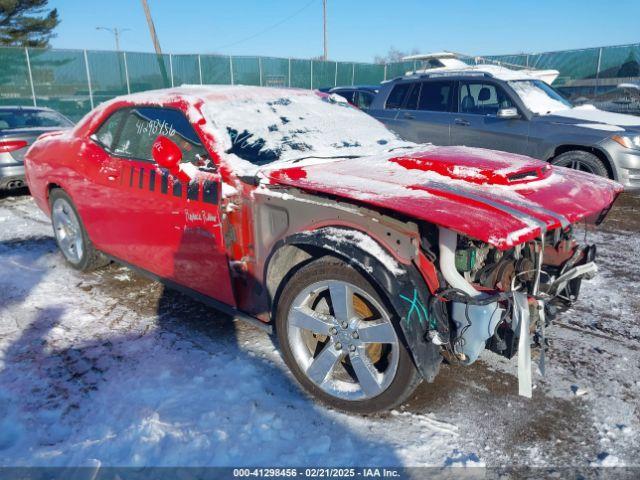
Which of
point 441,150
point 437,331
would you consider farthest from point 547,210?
point 441,150

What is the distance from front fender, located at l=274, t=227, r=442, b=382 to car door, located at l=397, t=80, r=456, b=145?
552cm

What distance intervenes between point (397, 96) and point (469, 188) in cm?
603

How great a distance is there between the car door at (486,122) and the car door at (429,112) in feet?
0.50

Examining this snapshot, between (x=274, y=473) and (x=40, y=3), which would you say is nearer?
(x=274, y=473)

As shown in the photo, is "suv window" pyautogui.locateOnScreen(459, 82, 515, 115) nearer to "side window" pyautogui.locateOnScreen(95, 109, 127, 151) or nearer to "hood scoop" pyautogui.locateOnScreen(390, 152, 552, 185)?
"hood scoop" pyautogui.locateOnScreen(390, 152, 552, 185)

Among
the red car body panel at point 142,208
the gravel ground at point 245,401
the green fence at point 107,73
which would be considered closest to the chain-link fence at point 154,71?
the green fence at point 107,73

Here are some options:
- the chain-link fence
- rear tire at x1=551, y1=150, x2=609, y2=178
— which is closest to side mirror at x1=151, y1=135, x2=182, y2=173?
rear tire at x1=551, y1=150, x2=609, y2=178

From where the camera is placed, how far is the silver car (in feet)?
22.1

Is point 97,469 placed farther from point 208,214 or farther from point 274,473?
point 208,214

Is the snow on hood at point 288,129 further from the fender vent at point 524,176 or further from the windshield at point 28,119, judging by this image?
the windshield at point 28,119

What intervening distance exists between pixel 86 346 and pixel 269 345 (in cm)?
119

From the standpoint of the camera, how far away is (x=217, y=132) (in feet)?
9.78

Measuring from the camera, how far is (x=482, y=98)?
7.09 meters

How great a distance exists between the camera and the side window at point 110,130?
368cm
